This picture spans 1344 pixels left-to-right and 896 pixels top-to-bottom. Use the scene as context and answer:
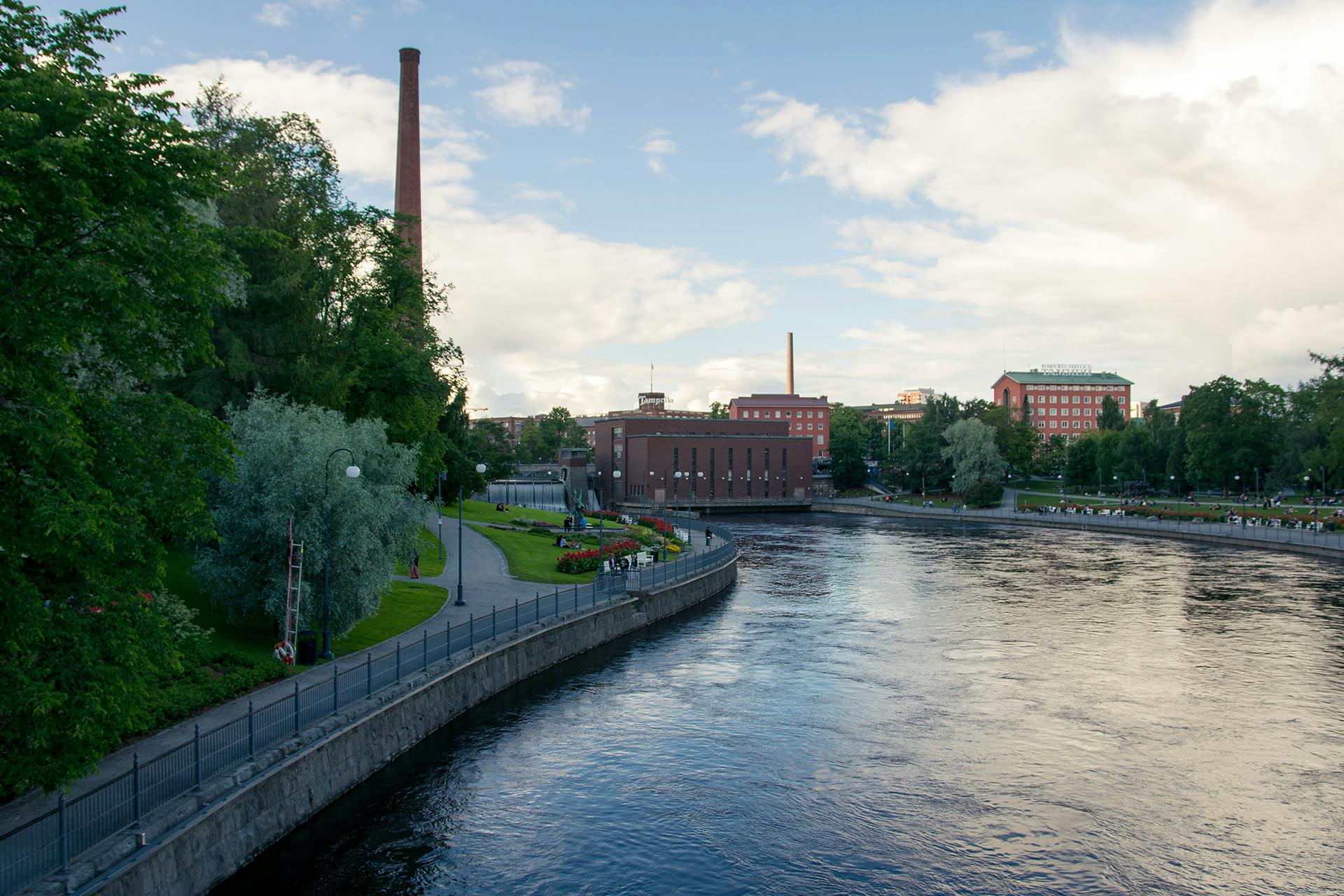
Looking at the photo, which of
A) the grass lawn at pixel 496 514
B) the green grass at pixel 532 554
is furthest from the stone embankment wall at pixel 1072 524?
the green grass at pixel 532 554

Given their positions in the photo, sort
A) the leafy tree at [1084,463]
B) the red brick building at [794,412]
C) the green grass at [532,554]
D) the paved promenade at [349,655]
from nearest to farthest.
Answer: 1. the paved promenade at [349,655]
2. the green grass at [532,554]
3. the leafy tree at [1084,463]
4. the red brick building at [794,412]

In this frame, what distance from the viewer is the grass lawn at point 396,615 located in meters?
26.6

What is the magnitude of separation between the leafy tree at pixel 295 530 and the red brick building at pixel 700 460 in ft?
294

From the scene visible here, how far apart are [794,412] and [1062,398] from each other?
5938 centimetres

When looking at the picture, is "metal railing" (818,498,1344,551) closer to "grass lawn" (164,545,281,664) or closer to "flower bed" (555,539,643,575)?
"flower bed" (555,539,643,575)

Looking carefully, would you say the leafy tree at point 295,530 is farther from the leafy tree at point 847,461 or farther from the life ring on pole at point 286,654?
the leafy tree at point 847,461

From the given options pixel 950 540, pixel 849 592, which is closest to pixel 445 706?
pixel 849 592

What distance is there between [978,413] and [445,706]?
13792 centimetres

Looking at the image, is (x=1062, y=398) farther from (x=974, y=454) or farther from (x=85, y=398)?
(x=85, y=398)

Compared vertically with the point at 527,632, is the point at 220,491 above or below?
above

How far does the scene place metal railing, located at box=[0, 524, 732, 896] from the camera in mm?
12070

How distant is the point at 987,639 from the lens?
1412 inches

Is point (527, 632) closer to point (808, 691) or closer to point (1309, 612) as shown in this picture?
point (808, 691)

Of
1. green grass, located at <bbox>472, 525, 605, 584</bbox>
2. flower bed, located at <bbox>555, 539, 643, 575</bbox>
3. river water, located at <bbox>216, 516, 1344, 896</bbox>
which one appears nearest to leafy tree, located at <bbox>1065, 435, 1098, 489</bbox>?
green grass, located at <bbox>472, 525, 605, 584</bbox>
